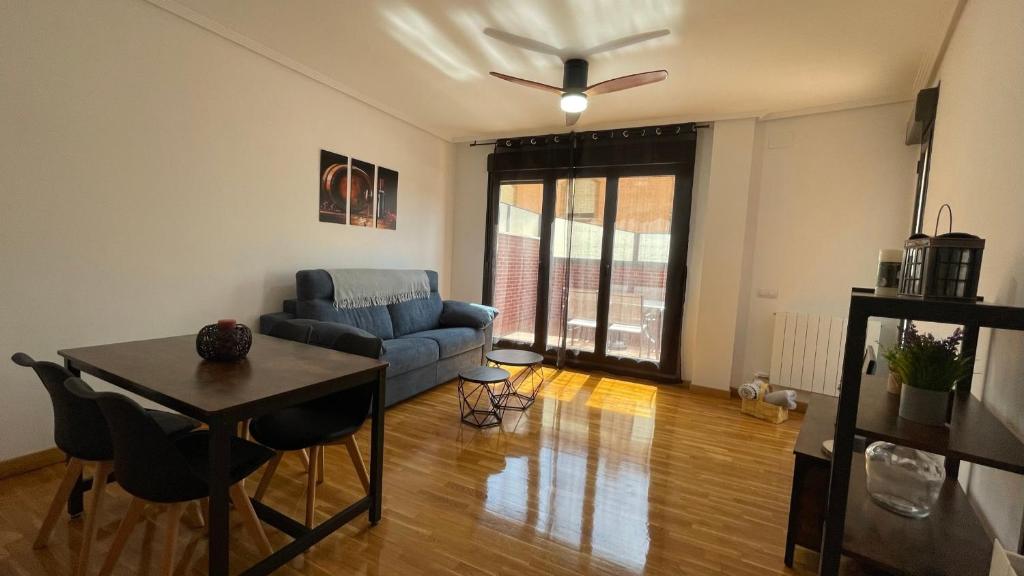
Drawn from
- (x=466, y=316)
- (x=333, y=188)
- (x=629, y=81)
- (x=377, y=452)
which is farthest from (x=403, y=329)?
(x=629, y=81)

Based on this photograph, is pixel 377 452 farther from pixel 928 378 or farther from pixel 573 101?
pixel 573 101

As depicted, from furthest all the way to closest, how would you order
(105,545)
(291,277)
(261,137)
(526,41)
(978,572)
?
(291,277) < (261,137) < (526,41) < (105,545) < (978,572)

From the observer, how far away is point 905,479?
4.43 feet

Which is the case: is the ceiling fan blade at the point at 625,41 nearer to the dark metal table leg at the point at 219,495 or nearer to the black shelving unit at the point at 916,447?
the black shelving unit at the point at 916,447

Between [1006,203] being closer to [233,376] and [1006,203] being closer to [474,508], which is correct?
[474,508]

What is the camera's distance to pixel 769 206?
13.1ft

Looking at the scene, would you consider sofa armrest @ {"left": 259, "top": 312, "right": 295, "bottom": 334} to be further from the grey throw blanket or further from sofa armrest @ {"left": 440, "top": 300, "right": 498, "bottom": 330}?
sofa armrest @ {"left": 440, "top": 300, "right": 498, "bottom": 330}

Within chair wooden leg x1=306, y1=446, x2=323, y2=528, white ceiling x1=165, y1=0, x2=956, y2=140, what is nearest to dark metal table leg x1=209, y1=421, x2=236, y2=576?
chair wooden leg x1=306, y1=446, x2=323, y2=528

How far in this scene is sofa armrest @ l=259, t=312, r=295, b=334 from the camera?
314cm

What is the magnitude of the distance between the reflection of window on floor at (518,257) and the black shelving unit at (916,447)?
3.89 meters

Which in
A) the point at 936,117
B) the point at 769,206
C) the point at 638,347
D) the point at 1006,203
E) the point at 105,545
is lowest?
the point at 105,545

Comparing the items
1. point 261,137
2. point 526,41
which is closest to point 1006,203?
point 526,41

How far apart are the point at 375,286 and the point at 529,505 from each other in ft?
8.08

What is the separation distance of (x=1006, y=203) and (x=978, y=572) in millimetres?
1080
